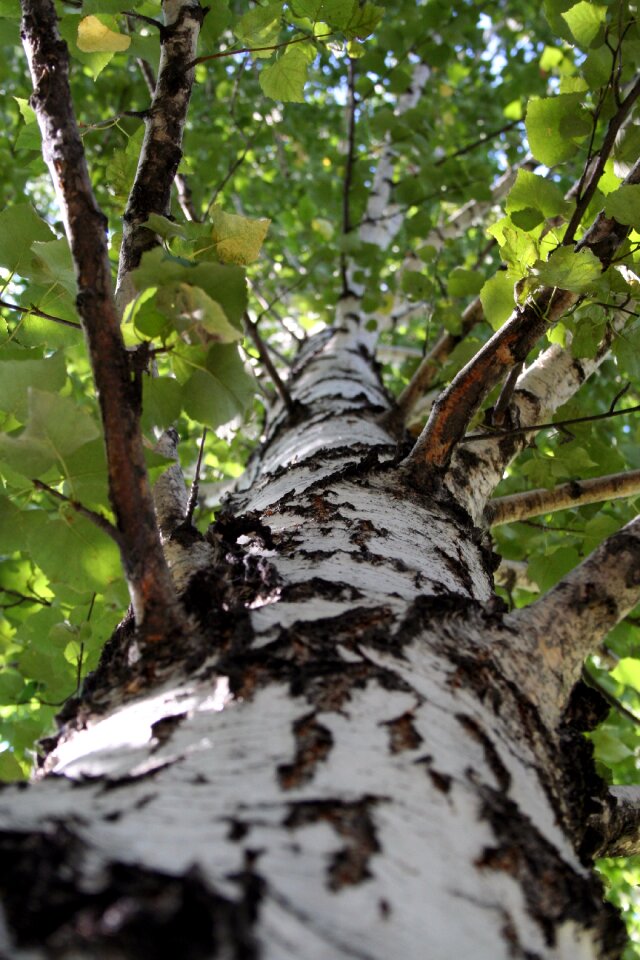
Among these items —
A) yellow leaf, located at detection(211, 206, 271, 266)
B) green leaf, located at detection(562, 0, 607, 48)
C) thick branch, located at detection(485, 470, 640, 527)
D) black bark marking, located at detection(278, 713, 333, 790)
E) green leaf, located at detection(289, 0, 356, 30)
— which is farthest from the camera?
thick branch, located at detection(485, 470, 640, 527)

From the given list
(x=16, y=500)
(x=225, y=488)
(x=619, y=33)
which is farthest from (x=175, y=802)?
(x=225, y=488)

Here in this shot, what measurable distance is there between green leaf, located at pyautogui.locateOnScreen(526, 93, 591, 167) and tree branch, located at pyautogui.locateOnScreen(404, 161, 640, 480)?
175mm

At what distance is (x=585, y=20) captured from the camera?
1.48 meters

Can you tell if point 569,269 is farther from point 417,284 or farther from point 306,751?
point 417,284

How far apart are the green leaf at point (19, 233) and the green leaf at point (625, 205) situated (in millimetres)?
964

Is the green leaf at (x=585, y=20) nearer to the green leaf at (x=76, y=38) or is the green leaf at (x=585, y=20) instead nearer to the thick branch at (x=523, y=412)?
the thick branch at (x=523, y=412)

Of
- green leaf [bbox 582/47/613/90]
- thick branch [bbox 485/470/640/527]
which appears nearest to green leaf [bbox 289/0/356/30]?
green leaf [bbox 582/47/613/90]

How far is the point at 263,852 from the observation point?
1.83 feet

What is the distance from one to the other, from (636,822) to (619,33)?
56.9 inches

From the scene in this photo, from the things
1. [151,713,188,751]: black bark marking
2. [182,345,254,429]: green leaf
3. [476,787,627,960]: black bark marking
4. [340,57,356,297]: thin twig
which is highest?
[340,57,356,297]: thin twig

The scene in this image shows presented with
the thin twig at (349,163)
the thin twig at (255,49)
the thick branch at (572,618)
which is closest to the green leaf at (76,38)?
the thin twig at (255,49)

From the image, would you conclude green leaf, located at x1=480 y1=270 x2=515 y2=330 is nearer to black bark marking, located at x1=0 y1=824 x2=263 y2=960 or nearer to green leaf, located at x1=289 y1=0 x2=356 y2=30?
green leaf, located at x1=289 y1=0 x2=356 y2=30

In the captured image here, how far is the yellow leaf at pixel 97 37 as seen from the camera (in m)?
1.38

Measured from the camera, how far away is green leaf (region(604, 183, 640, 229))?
3.98ft
